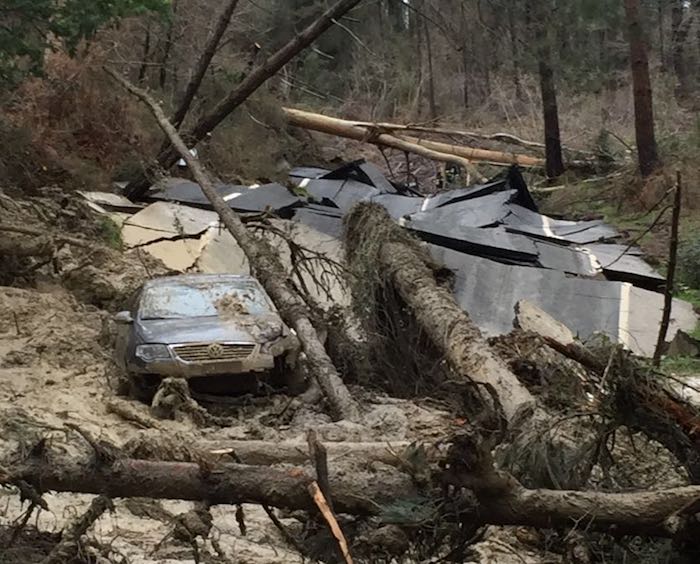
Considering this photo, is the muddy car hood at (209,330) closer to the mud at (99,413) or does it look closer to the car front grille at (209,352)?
the car front grille at (209,352)

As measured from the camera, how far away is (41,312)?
12.8 metres

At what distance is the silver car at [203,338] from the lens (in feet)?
32.2

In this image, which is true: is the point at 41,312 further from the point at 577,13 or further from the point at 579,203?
the point at 579,203

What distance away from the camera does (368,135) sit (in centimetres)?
2312

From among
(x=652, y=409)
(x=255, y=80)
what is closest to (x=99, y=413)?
(x=652, y=409)

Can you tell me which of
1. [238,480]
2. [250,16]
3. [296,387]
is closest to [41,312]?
[296,387]

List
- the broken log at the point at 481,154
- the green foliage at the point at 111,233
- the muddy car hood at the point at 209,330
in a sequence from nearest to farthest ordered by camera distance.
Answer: the muddy car hood at the point at 209,330
the green foliage at the point at 111,233
the broken log at the point at 481,154

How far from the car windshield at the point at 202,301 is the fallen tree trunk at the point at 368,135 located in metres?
12.5

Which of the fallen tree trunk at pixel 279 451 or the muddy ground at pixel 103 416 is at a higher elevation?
the fallen tree trunk at pixel 279 451

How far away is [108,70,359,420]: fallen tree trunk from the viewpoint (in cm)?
942

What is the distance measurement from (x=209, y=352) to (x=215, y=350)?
65 mm

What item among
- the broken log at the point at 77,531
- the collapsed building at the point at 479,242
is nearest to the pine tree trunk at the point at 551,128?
the collapsed building at the point at 479,242

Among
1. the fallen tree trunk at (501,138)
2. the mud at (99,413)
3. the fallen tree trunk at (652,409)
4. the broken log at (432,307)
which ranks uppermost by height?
the fallen tree trunk at (501,138)

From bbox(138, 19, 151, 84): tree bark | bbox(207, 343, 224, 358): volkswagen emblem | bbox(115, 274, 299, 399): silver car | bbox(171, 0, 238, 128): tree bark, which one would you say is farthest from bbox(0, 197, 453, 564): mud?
bbox(138, 19, 151, 84): tree bark
